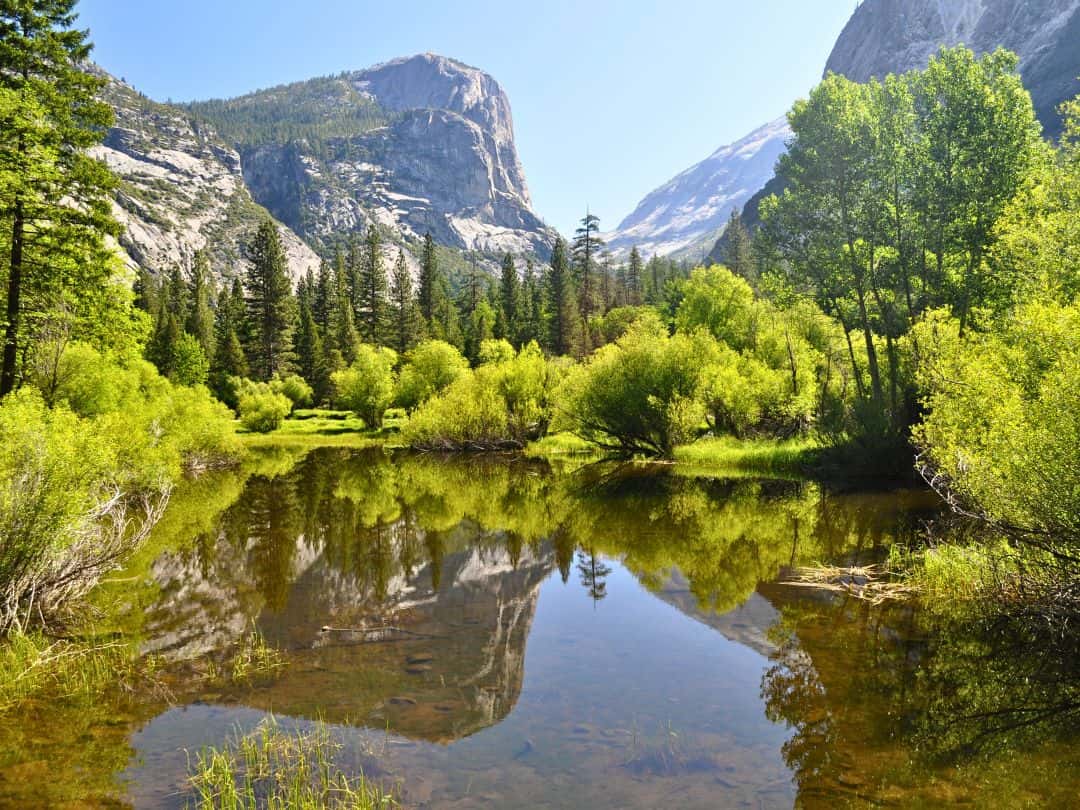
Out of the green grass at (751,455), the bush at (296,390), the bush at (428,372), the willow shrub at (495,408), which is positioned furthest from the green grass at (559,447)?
the bush at (296,390)

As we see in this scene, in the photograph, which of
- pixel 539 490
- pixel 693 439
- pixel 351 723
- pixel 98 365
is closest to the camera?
pixel 351 723

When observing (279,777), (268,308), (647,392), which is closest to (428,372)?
(268,308)

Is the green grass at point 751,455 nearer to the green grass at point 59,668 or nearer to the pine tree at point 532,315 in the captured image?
the green grass at point 59,668

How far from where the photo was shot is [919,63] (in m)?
165

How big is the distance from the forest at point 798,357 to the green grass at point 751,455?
29cm

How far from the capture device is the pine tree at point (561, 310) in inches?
3201

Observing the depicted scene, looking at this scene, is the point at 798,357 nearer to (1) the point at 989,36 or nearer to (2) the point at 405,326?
(2) the point at 405,326

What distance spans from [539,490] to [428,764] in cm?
2160

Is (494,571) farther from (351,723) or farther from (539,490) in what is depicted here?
(539,490)

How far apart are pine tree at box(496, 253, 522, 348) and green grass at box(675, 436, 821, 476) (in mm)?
52193

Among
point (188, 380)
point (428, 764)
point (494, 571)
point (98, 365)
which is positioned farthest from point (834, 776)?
point (188, 380)

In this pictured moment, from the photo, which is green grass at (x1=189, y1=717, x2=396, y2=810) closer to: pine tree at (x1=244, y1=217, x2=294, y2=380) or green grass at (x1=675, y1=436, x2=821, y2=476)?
green grass at (x1=675, y1=436, x2=821, y2=476)

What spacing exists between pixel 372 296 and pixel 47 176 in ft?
252

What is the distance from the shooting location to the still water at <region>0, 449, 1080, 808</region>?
6898 millimetres
